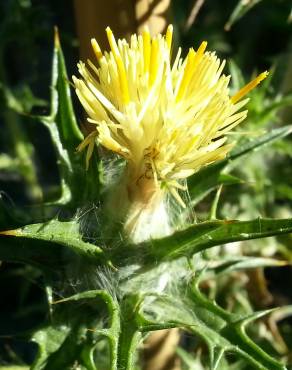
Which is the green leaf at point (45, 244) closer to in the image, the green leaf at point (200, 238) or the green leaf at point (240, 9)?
the green leaf at point (200, 238)

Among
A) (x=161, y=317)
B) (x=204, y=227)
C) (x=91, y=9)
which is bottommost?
(x=161, y=317)

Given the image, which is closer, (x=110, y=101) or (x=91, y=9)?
(x=110, y=101)

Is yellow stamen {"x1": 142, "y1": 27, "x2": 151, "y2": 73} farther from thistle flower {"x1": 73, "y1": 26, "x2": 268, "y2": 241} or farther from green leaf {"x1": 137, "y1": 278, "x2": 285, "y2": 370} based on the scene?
green leaf {"x1": 137, "y1": 278, "x2": 285, "y2": 370}

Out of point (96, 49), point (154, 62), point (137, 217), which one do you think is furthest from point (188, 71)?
point (137, 217)

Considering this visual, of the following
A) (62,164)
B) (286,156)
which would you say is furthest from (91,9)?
(286,156)

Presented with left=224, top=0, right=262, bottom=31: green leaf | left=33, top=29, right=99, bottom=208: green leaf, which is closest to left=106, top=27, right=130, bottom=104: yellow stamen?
left=33, top=29, right=99, bottom=208: green leaf

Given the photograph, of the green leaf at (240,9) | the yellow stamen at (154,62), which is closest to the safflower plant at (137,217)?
the yellow stamen at (154,62)

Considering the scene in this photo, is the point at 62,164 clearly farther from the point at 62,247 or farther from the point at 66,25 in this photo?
the point at 66,25
